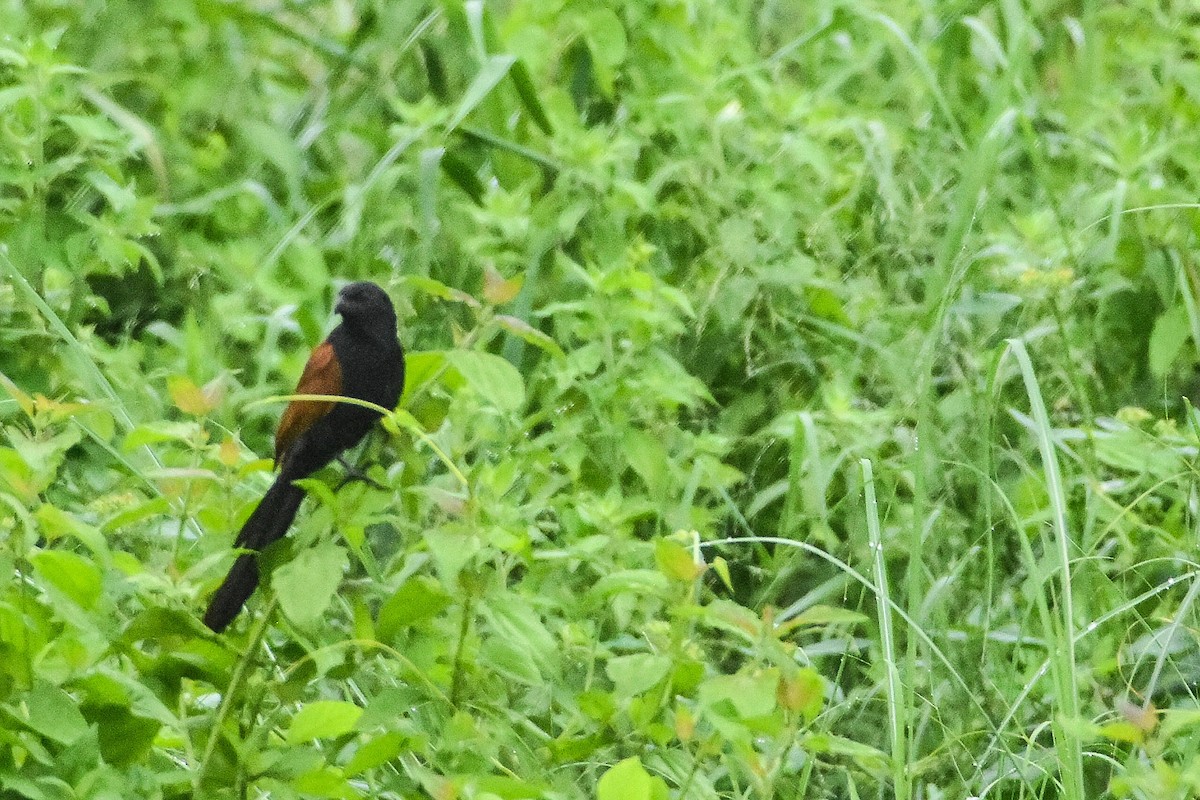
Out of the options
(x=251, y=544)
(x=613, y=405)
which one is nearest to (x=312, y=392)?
(x=251, y=544)

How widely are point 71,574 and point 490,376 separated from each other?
1.35ft

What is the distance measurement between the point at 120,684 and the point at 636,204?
1.66 meters

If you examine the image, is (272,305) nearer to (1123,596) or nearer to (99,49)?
(99,49)

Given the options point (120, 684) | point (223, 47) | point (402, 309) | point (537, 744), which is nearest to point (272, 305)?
point (402, 309)

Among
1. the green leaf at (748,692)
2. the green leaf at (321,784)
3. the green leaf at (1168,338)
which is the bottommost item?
the green leaf at (1168,338)

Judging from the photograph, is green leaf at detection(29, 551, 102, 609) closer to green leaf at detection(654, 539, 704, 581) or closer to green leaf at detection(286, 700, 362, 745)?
green leaf at detection(286, 700, 362, 745)

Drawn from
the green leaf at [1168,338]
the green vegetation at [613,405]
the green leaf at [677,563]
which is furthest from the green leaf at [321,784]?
the green leaf at [1168,338]

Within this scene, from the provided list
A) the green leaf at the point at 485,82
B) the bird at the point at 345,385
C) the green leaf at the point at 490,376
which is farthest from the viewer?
the green leaf at the point at 485,82

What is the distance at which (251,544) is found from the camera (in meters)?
1.37

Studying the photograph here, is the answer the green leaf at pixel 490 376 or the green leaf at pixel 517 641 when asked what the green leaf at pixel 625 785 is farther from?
the green leaf at pixel 490 376

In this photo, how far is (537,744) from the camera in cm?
167

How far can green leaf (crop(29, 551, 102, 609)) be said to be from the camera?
1.25 metres

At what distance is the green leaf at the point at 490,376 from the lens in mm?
1296

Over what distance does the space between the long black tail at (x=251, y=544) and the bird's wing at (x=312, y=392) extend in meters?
0.17
